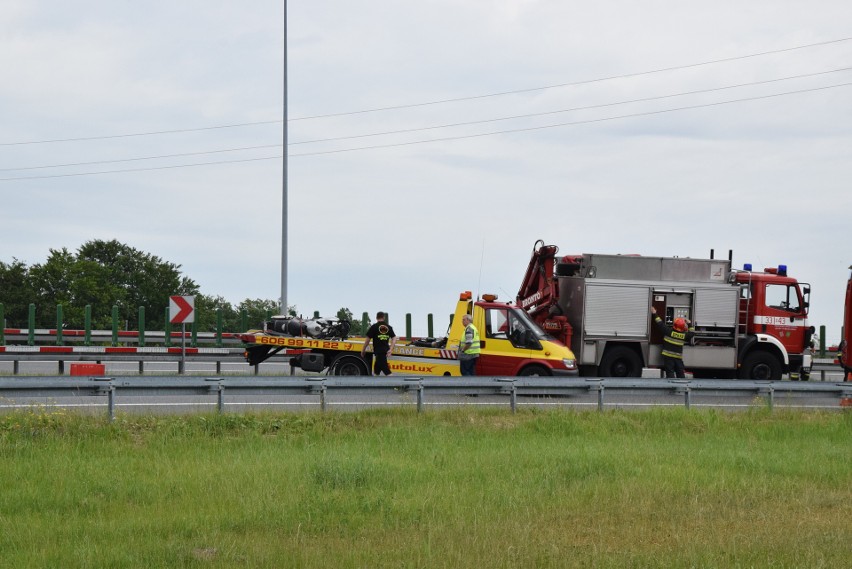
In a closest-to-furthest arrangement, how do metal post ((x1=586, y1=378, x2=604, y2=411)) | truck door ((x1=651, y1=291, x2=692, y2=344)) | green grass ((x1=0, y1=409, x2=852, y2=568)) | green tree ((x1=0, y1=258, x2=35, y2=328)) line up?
green grass ((x1=0, y1=409, x2=852, y2=568)), metal post ((x1=586, y1=378, x2=604, y2=411)), truck door ((x1=651, y1=291, x2=692, y2=344)), green tree ((x1=0, y1=258, x2=35, y2=328))

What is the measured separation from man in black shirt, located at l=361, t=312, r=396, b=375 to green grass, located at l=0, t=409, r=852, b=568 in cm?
486

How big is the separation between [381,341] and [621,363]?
6161mm

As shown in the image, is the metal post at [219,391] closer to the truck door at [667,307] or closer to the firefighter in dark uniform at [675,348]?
the firefighter in dark uniform at [675,348]

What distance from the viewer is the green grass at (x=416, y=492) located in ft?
26.2

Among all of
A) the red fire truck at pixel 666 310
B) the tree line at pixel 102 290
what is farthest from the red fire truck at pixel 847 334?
the tree line at pixel 102 290

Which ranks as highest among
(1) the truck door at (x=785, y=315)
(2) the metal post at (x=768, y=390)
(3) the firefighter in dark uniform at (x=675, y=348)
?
(1) the truck door at (x=785, y=315)

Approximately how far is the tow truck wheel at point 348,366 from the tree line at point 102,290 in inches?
1106

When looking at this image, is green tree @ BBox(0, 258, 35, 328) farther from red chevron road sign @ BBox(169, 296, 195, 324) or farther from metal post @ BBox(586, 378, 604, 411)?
metal post @ BBox(586, 378, 604, 411)

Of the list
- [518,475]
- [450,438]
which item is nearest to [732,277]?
[450,438]

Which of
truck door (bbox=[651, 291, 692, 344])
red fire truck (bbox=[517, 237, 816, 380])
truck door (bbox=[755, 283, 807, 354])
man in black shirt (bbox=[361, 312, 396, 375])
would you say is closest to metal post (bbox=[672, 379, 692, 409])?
red fire truck (bbox=[517, 237, 816, 380])

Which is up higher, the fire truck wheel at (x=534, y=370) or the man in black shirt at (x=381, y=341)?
the man in black shirt at (x=381, y=341)

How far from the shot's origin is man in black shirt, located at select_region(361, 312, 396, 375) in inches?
821

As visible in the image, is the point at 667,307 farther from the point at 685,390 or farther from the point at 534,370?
the point at 685,390

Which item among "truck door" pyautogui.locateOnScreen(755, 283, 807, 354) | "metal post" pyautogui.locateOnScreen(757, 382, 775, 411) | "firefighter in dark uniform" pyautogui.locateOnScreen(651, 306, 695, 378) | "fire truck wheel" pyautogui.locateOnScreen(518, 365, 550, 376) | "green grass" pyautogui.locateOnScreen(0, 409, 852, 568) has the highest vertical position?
"truck door" pyautogui.locateOnScreen(755, 283, 807, 354)
